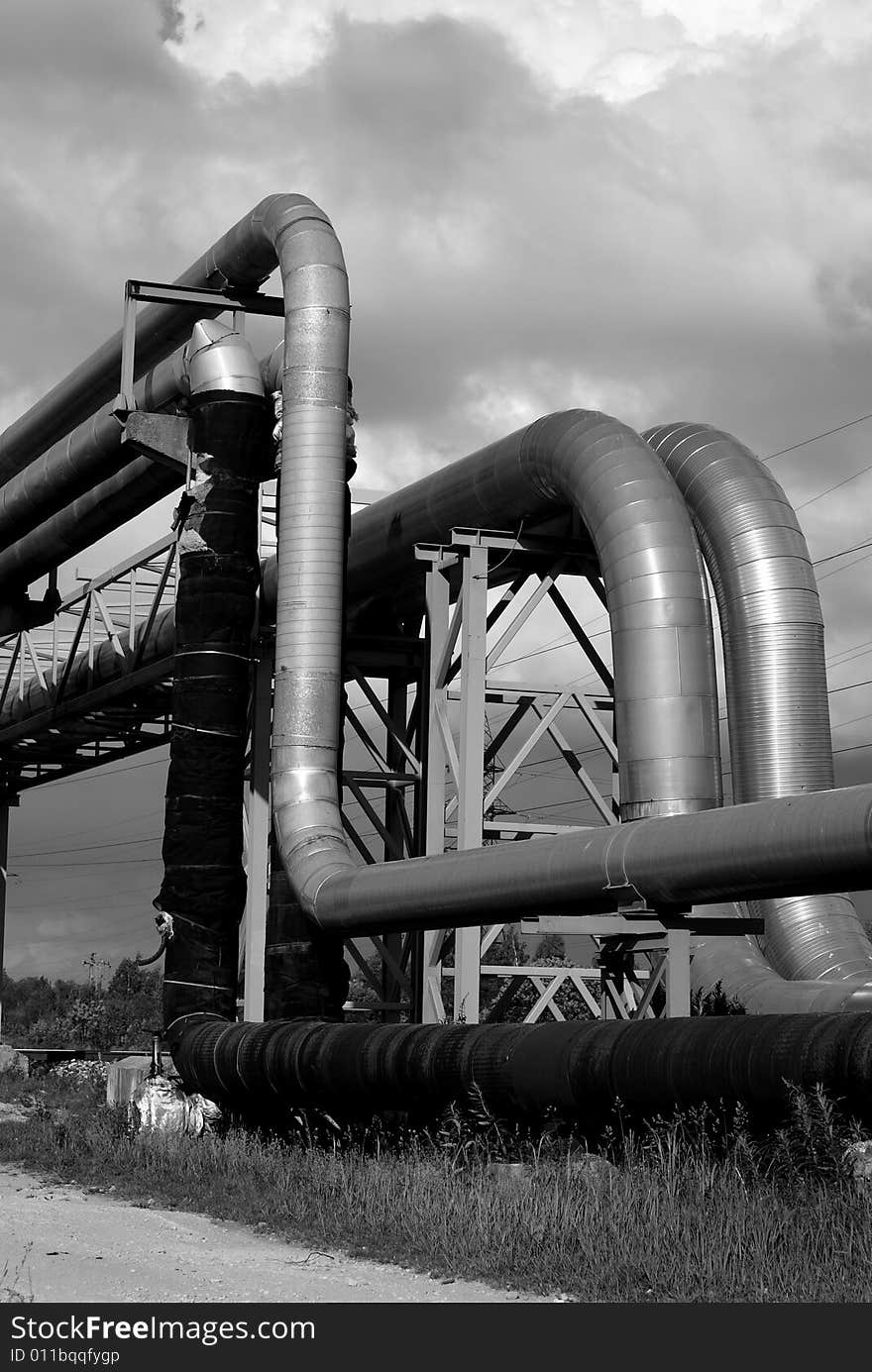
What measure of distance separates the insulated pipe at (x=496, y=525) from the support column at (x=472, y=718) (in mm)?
1032

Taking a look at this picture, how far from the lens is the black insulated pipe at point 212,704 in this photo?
1659 cm

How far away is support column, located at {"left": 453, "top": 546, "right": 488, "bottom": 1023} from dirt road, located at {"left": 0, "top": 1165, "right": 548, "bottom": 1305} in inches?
249

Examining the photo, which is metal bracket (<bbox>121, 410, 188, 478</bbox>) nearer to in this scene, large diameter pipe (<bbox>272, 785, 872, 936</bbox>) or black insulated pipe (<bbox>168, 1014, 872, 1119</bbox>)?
large diameter pipe (<bbox>272, 785, 872, 936</bbox>)

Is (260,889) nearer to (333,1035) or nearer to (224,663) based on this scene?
(224,663)

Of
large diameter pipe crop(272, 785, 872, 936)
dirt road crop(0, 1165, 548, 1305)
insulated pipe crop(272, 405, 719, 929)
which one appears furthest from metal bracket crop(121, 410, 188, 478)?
dirt road crop(0, 1165, 548, 1305)

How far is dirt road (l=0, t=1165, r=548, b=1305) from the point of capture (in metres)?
7.60

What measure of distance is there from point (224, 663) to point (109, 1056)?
15.7 m

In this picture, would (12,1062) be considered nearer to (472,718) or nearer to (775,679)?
(472,718)

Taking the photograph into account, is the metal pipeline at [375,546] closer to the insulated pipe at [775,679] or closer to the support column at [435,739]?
the support column at [435,739]

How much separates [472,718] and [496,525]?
7.92ft

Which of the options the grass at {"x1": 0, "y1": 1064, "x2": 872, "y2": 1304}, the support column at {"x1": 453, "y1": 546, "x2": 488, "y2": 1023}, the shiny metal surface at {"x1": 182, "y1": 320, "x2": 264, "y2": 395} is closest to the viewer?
the grass at {"x1": 0, "y1": 1064, "x2": 872, "y2": 1304}

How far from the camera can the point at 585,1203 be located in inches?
352

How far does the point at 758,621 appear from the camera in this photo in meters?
15.4

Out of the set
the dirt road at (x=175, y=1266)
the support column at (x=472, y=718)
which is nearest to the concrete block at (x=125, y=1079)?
the support column at (x=472, y=718)
